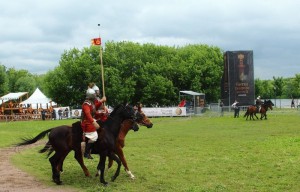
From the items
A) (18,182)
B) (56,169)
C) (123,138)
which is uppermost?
(123,138)

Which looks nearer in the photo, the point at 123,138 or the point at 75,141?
the point at 75,141

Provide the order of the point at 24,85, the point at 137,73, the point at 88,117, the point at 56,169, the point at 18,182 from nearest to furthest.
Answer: the point at 88,117
the point at 56,169
the point at 18,182
the point at 137,73
the point at 24,85

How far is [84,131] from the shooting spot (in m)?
11.6

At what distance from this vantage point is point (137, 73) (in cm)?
6706

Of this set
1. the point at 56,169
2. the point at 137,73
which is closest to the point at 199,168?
the point at 56,169

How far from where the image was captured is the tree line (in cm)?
6462

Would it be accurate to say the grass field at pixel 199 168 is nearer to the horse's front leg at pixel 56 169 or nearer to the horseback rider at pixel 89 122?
the horse's front leg at pixel 56 169

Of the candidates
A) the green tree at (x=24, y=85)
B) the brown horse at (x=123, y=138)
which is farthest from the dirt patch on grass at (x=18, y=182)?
the green tree at (x=24, y=85)

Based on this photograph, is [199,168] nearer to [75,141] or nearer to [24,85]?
[75,141]

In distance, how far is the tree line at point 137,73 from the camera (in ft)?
212

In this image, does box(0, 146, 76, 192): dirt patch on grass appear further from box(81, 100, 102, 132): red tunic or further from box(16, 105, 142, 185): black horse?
box(81, 100, 102, 132): red tunic

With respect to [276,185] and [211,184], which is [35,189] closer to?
[211,184]

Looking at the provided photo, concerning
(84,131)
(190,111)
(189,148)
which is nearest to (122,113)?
(84,131)

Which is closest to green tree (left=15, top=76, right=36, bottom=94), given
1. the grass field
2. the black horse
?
the grass field
